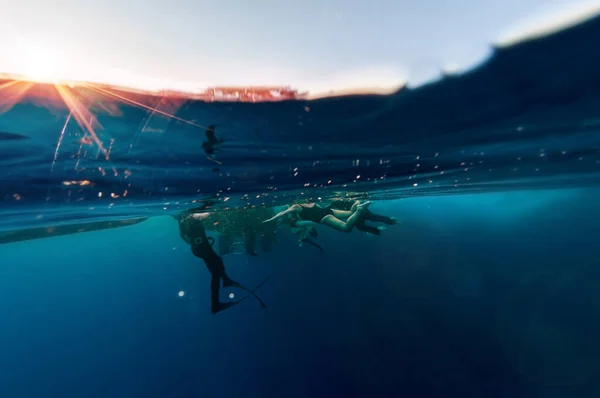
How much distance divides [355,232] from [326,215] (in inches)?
805

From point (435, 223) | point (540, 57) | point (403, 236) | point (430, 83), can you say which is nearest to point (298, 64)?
point (430, 83)

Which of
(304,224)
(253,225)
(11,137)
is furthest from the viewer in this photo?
(253,225)

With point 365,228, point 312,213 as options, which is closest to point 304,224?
point 365,228

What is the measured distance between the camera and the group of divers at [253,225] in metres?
12.1

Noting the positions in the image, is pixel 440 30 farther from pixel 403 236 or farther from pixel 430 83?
pixel 403 236

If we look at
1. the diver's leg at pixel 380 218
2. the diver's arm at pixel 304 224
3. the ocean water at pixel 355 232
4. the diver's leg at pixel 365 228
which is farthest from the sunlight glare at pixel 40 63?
the diver's leg at pixel 380 218

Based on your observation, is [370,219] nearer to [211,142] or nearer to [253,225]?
[211,142]

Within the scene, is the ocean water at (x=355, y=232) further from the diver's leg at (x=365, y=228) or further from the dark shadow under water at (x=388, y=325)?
the diver's leg at (x=365, y=228)

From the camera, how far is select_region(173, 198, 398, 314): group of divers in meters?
12.1

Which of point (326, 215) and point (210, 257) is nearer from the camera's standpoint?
point (210, 257)

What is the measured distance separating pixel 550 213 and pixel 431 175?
4170 centimetres

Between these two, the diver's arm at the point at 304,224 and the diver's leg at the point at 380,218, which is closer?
the diver's arm at the point at 304,224

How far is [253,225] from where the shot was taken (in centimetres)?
2330

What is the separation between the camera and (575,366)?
18438 millimetres
